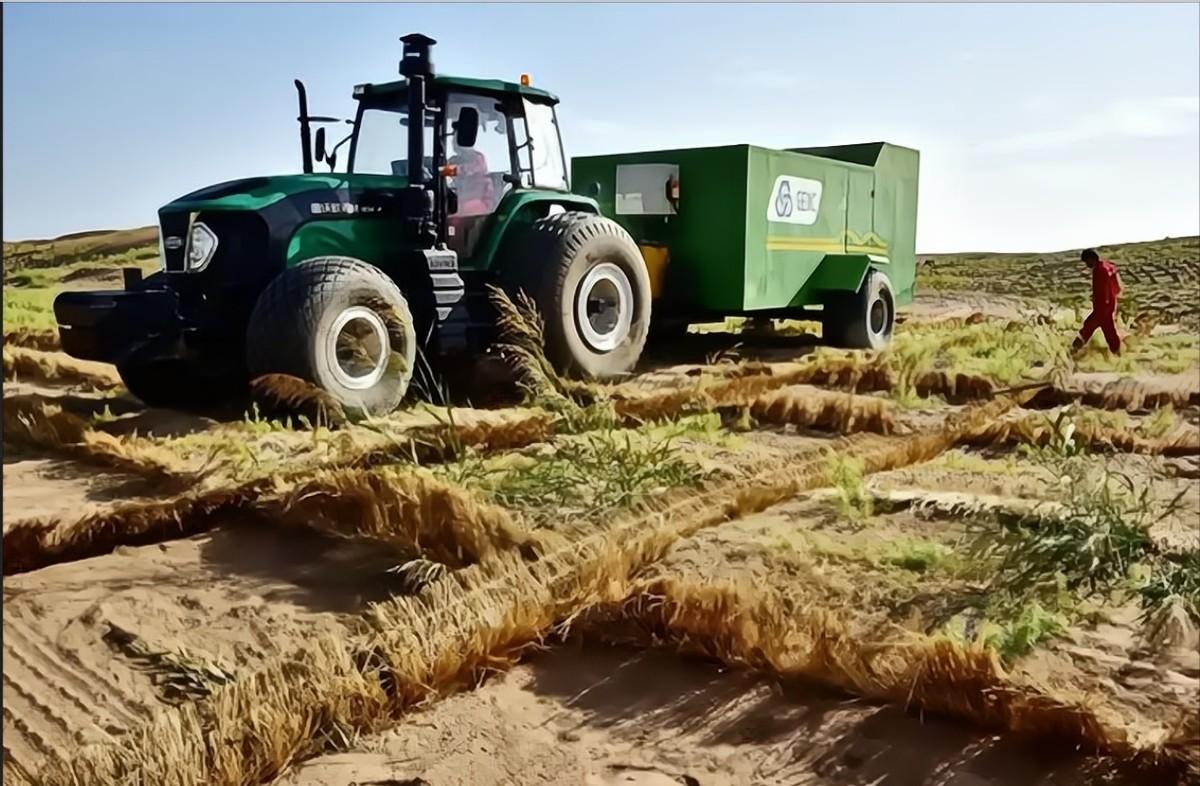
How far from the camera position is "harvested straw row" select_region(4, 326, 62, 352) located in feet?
26.2

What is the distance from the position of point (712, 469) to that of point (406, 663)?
6.00 ft

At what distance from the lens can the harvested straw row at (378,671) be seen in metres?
1.62

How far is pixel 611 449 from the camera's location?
3.36 metres

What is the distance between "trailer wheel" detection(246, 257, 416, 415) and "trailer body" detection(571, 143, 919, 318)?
2.59 m

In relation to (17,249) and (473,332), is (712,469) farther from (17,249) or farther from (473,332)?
(17,249)

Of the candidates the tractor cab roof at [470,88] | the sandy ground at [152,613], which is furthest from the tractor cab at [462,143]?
the sandy ground at [152,613]

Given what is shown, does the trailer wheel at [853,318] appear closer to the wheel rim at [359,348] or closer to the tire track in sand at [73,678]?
the wheel rim at [359,348]

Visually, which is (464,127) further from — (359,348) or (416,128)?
(359,348)

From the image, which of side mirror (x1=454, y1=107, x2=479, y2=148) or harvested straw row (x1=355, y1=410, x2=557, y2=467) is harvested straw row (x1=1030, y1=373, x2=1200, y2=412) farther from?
side mirror (x1=454, y1=107, x2=479, y2=148)

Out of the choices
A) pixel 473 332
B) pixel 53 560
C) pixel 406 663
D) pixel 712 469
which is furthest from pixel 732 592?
pixel 473 332

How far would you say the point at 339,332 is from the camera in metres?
4.41

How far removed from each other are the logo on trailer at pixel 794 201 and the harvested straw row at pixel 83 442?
451 centimetres

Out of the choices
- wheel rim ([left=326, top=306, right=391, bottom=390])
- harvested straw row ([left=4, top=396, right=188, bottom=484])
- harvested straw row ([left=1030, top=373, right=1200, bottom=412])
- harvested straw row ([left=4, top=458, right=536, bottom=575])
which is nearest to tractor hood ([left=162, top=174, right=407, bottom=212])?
wheel rim ([left=326, top=306, right=391, bottom=390])

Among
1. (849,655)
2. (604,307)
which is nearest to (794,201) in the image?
(604,307)
